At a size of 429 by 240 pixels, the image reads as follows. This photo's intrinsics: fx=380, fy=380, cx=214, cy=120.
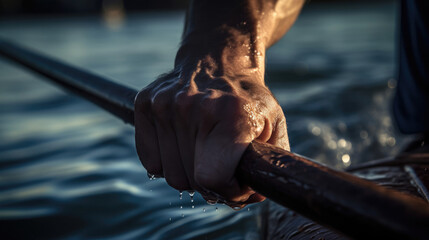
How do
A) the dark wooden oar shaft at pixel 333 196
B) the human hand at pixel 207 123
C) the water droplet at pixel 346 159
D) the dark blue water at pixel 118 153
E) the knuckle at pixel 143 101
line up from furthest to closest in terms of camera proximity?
the water droplet at pixel 346 159
the dark blue water at pixel 118 153
the knuckle at pixel 143 101
the human hand at pixel 207 123
the dark wooden oar shaft at pixel 333 196

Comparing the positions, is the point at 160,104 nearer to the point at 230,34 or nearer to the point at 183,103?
the point at 183,103

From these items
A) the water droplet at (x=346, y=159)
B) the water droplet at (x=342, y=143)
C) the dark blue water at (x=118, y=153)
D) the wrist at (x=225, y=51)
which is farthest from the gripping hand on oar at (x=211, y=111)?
the water droplet at (x=342, y=143)

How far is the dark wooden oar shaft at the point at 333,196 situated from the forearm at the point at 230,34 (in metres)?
0.31

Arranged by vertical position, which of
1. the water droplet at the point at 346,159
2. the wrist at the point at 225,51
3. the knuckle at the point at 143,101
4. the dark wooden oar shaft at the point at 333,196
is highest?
the wrist at the point at 225,51

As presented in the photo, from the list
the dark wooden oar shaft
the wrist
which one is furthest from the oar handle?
the wrist

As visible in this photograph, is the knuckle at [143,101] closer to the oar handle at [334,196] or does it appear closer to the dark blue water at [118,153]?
the oar handle at [334,196]

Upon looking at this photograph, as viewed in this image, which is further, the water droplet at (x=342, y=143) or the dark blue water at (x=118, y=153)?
the water droplet at (x=342, y=143)

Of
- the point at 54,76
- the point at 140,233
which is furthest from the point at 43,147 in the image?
the point at 140,233

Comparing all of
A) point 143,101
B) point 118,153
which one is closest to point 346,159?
point 118,153

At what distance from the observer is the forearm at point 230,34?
1.10 m

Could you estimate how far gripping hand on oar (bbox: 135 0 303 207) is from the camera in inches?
34.3

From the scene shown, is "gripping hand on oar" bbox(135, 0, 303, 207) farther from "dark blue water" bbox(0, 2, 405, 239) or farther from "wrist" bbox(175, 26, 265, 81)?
"dark blue water" bbox(0, 2, 405, 239)

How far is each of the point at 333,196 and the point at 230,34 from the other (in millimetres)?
618

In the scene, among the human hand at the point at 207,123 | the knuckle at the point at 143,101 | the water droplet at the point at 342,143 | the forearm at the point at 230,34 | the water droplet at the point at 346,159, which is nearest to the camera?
the human hand at the point at 207,123
